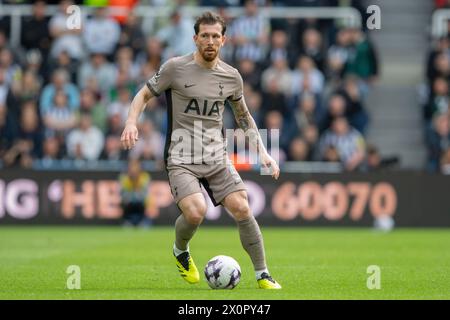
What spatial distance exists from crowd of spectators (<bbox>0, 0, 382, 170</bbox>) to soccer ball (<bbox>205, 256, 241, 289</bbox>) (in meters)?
11.6

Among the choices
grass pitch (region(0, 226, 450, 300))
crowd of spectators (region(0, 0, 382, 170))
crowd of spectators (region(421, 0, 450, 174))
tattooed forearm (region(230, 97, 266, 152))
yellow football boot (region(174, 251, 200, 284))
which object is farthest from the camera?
crowd of spectators (region(421, 0, 450, 174))

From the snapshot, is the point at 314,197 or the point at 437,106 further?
the point at 437,106

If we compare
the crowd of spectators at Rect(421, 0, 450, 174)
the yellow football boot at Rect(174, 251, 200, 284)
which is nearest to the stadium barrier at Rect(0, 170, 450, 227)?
the crowd of spectators at Rect(421, 0, 450, 174)

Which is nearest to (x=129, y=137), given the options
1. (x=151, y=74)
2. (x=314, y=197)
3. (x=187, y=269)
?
(x=187, y=269)

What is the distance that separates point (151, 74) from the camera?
23.4 meters

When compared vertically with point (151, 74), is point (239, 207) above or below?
below

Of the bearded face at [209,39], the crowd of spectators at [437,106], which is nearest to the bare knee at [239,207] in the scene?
the bearded face at [209,39]

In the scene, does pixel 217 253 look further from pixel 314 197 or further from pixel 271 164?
pixel 314 197

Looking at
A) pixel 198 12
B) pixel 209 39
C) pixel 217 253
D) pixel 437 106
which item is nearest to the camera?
pixel 209 39

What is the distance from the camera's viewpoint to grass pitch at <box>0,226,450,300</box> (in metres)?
10.4

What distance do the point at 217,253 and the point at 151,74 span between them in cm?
824

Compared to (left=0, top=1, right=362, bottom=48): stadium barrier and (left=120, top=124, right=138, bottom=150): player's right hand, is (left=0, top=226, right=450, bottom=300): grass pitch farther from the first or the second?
(left=0, top=1, right=362, bottom=48): stadium barrier

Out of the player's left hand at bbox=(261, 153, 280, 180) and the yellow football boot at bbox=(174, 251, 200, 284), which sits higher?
the player's left hand at bbox=(261, 153, 280, 180)

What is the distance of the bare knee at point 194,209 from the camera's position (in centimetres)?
1072
